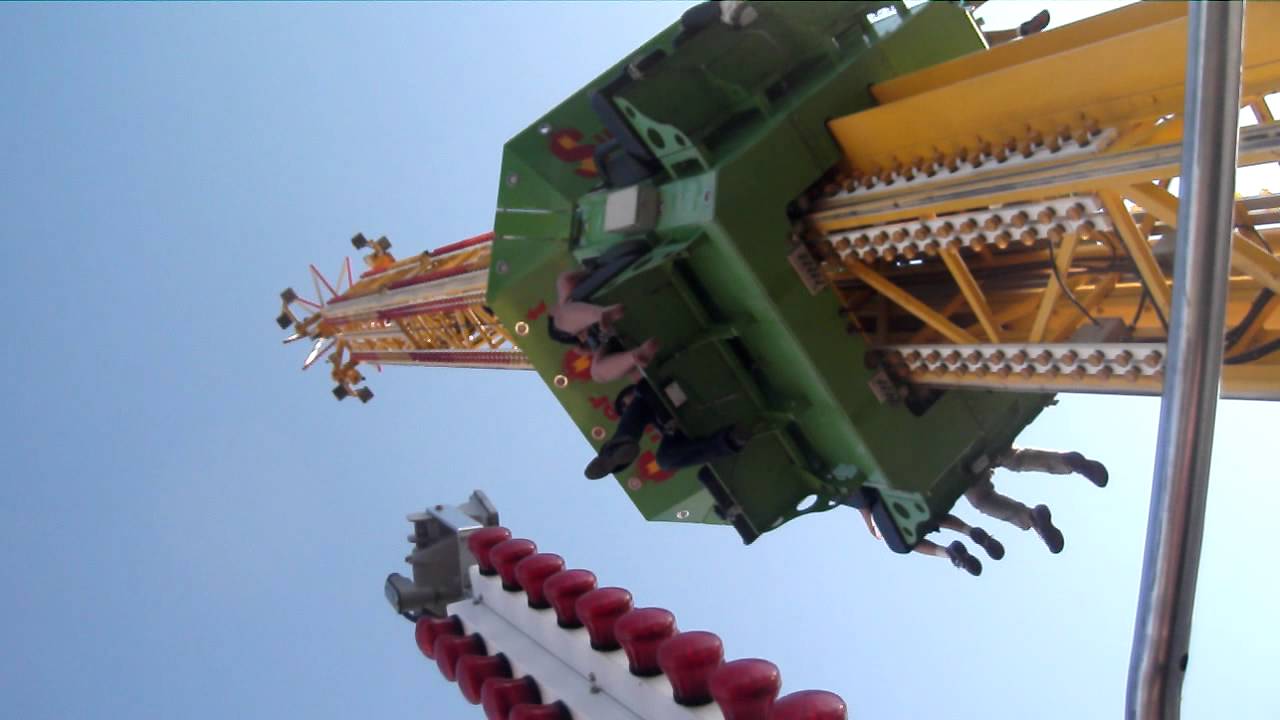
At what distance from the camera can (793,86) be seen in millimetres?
5832

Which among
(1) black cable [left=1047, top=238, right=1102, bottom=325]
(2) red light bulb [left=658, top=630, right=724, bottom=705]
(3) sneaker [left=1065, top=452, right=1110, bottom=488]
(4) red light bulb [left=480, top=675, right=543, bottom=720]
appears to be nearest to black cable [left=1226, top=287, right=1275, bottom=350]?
(1) black cable [left=1047, top=238, right=1102, bottom=325]

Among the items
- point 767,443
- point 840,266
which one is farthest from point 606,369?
point 840,266

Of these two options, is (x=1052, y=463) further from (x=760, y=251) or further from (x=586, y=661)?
(x=586, y=661)

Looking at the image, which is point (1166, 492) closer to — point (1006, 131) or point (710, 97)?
point (1006, 131)

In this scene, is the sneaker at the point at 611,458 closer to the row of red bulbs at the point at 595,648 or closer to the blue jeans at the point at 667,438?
the blue jeans at the point at 667,438

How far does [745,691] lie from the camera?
4680mm

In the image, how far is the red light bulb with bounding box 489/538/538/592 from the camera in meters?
7.30

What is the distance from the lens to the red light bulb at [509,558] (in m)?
7.30

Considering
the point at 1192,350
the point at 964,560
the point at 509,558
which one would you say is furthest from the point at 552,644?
the point at 1192,350

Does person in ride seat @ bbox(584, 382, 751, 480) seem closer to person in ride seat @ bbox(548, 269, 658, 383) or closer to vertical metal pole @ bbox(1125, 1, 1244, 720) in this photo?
person in ride seat @ bbox(548, 269, 658, 383)

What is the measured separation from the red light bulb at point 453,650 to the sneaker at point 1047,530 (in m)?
3.95

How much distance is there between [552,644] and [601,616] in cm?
78

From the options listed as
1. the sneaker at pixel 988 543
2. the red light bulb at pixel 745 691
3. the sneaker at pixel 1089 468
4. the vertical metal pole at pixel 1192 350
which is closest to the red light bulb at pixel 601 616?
the red light bulb at pixel 745 691

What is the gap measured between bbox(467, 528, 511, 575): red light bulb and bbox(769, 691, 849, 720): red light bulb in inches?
145
